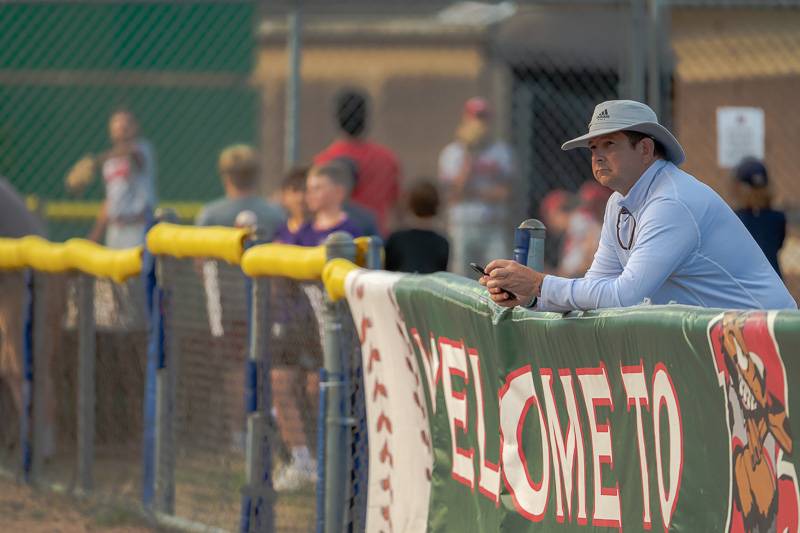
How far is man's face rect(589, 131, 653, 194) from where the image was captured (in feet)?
15.8

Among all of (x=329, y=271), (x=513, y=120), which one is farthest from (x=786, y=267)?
(x=329, y=271)

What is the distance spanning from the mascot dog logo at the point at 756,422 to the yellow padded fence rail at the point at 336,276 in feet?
8.48

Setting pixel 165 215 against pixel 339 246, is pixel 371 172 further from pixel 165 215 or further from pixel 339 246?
pixel 339 246

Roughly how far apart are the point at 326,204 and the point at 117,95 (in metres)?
5.76

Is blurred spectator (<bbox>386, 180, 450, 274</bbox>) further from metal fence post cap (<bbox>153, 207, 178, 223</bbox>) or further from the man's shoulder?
the man's shoulder

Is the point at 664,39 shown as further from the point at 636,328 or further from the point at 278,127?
the point at 636,328

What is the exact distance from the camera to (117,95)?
13648mm

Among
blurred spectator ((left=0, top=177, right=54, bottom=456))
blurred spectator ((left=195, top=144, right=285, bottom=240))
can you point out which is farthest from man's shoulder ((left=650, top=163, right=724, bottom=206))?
blurred spectator ((left=0, top=177, right=54, bottom=456))

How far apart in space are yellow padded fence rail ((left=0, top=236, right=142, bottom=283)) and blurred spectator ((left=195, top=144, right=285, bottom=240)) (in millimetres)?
777

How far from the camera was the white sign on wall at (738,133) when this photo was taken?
9656 mm

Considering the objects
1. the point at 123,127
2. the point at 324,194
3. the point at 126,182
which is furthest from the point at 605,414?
the point at 126,182

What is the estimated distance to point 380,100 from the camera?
16312mm

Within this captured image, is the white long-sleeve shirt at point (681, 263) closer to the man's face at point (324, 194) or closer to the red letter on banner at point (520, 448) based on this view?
the red letter on banner at point (520, 448)

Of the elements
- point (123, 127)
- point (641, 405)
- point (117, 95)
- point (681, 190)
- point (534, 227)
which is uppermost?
point (117, 95)
